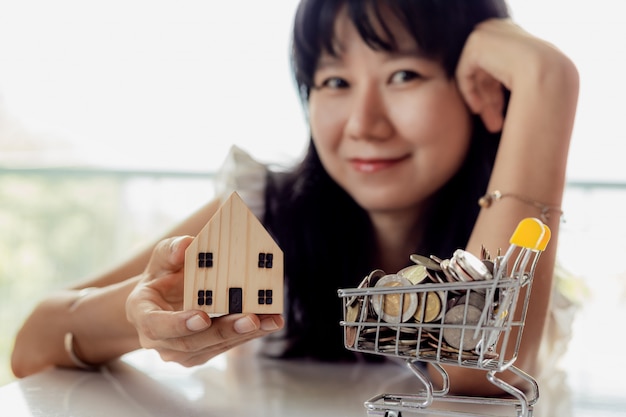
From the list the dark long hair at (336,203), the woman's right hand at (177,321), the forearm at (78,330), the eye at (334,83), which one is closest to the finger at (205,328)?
the woman's right hand at (177,321)

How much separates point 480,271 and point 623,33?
4187 millimetres

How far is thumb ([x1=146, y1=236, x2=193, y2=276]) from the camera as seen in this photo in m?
0.76

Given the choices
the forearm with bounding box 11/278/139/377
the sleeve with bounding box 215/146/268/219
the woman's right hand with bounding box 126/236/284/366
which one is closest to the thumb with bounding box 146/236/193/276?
the woman's right hand with bounding box 126/236/284/366

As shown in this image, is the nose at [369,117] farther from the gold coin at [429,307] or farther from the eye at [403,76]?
the gold coin at [429,307]

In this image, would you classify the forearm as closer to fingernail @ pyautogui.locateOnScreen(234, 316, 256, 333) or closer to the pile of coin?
fingernail @ pyautogui.locateOnScreen(234, 316, 256, 333)

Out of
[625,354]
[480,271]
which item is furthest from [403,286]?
[625,354]

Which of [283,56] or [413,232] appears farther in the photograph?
[283,56]

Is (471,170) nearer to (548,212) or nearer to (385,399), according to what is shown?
(548,212)

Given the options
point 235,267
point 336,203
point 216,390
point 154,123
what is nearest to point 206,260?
point 235,267

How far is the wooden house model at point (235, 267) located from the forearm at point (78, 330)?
→ 1.27 ft

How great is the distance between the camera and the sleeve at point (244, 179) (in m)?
1.56

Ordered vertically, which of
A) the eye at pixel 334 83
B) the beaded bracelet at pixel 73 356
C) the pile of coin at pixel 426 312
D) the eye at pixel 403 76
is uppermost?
the eye at pixel 403 76

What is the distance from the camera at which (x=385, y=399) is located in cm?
67

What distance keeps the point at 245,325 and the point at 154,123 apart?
420 cm
